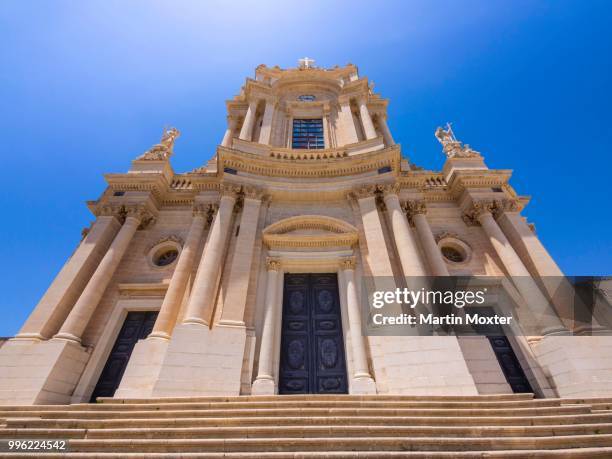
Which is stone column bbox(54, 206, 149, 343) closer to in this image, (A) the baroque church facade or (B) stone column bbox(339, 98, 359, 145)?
(A) the baroque church facade

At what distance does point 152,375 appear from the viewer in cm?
984

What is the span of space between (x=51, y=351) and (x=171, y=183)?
10224 millimetres

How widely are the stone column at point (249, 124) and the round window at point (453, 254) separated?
12809 millimetres

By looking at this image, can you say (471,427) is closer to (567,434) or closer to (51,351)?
(567,434)

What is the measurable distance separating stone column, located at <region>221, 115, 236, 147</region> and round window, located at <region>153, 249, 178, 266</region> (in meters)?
8.28

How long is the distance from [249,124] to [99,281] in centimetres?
1281

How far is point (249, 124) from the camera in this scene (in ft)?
67.3

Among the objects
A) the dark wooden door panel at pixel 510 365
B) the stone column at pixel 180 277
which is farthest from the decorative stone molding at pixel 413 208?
the stone column at pixel 180 277

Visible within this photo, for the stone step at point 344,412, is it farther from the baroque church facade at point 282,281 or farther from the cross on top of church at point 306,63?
the cross on top of church at point 306,63

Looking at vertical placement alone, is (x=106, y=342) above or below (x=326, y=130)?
below

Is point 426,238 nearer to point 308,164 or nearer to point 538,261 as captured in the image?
point 538,261

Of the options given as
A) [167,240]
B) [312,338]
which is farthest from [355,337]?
[167,240]

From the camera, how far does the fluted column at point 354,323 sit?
10255 millimetres

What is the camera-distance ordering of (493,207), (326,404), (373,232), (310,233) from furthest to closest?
(493,207) < (310,233) < (373,232) < (326,404)
